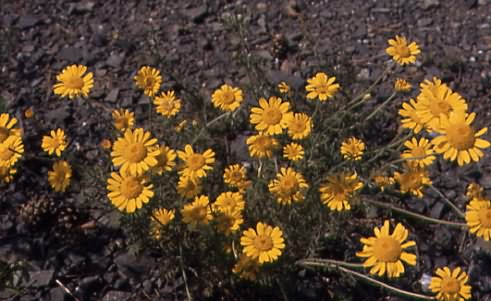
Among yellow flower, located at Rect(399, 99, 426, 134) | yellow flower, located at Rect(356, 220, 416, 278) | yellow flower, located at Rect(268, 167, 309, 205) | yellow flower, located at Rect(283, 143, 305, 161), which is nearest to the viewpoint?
yellow flower, located at Rect(356, 220, 416, 278)

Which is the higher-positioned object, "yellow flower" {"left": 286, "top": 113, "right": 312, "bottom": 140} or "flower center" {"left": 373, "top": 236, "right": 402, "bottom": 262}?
"yellow flower" {"left": 286, "top": 113, "right": 312, "bottom": 140}

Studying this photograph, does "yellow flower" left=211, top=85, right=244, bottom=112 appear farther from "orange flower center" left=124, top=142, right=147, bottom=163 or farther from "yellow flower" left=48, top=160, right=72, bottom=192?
"yellow flower" left=48, top=160, right=72, bottom=192

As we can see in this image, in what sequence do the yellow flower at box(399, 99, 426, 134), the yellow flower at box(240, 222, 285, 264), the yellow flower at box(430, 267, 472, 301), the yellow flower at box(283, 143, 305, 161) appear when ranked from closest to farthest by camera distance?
the yellow flower at box(430, 267, 472, 301), the yellow flower at box(240, 222, 285, 264), the yellow flower at box(399, 99, 426, 134), the yellow flower at box(283, 143, 305, 161)

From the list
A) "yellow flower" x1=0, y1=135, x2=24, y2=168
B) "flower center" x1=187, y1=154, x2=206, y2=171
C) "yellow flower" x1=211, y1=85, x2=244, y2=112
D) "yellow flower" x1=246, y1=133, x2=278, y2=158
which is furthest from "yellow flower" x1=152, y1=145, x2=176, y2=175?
"yellow flower" x1=0, y1=135, x2=24, y2=168

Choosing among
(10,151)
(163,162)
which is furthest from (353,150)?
(10,151)

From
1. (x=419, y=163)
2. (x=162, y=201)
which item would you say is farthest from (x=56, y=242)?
(x=419, y=163)

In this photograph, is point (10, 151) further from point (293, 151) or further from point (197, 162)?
point (293, 151)
